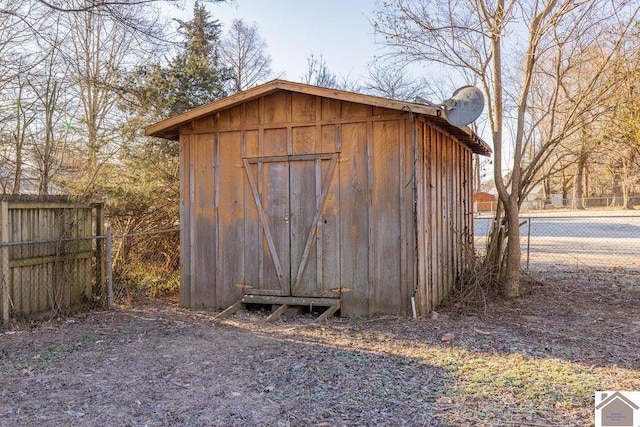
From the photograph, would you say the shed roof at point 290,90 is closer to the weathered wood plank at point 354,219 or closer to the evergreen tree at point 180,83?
the weathered wood plank at point 354,219

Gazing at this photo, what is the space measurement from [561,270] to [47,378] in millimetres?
9276

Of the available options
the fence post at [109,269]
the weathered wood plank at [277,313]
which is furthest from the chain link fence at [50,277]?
the weathered wood plank at [277,313]

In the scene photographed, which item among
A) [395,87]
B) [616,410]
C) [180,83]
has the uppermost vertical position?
[395,87]

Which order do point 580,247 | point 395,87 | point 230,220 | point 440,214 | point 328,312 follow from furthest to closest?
1. point 395,87
2. point 580,247
3. point 440,214
4. point 230,220
5. point 328,312

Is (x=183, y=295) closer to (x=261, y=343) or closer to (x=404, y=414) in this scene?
(x=261, y=343)

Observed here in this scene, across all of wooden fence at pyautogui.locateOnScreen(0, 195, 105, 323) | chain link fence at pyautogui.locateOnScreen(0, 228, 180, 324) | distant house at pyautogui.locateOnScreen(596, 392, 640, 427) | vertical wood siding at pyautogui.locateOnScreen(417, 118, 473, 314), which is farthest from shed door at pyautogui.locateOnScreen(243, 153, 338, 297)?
distant house at pyautogui.locateOnScreen(596, 392, 640, 427)

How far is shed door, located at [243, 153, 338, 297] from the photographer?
608cm

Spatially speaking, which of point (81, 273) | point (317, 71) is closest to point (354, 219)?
point (81, 273)

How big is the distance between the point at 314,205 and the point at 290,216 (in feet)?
1.25

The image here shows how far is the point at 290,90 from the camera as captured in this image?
5973 mm

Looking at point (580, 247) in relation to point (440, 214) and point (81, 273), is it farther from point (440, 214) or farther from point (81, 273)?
point (81, 273)

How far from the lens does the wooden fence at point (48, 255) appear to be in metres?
5.47

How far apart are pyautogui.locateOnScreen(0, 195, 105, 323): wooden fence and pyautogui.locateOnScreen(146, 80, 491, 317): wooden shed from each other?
135 cm

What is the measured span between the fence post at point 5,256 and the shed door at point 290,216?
9.70 ft
